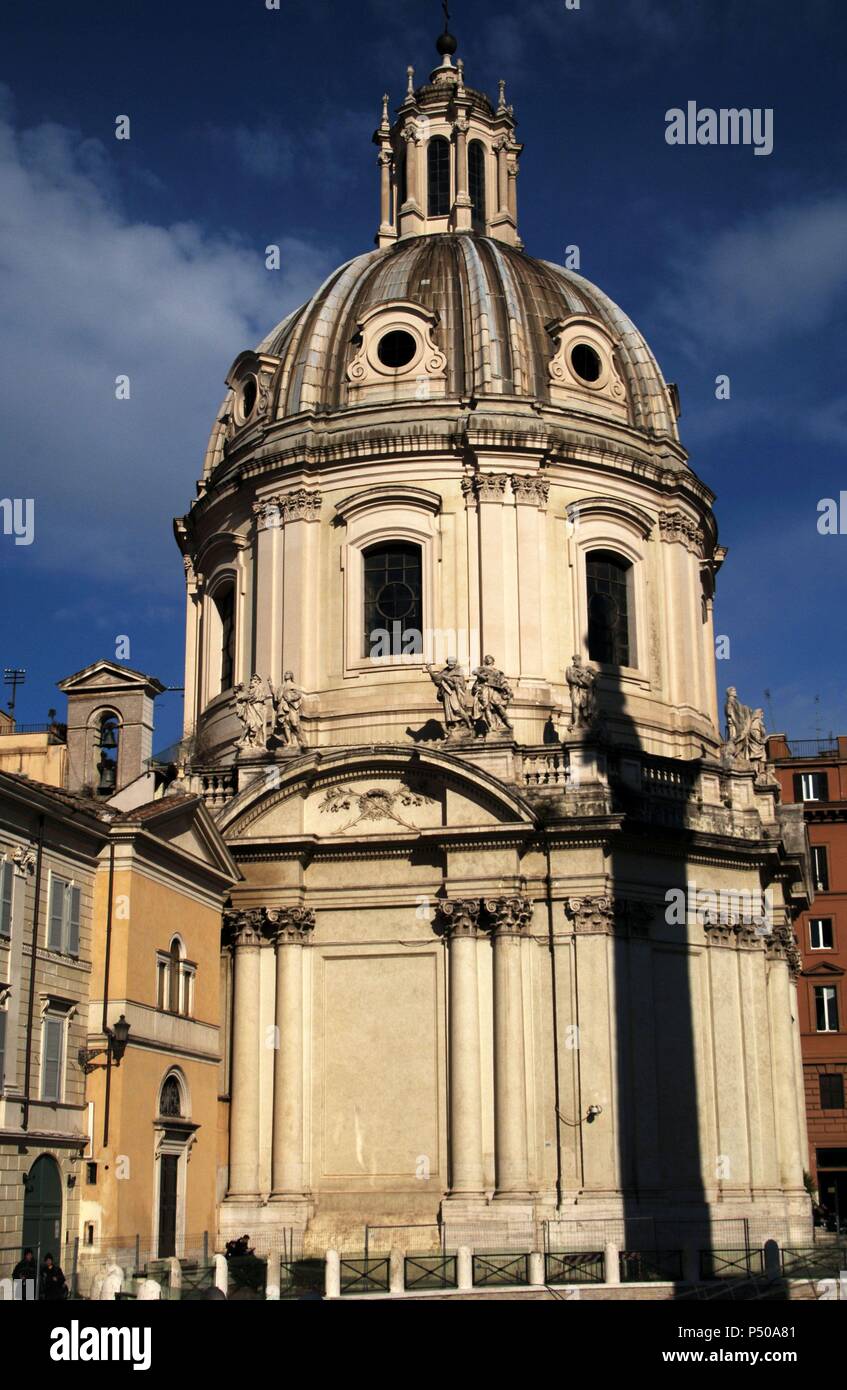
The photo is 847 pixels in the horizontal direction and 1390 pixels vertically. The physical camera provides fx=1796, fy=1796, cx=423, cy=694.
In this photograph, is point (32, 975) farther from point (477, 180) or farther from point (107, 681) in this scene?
point (477, 180)

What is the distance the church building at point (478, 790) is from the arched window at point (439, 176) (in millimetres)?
3708

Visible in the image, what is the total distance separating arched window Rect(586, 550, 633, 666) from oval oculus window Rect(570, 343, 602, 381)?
5123mm

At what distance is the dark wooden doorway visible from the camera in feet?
115

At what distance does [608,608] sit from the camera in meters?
46.3

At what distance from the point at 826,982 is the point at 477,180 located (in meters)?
30.6

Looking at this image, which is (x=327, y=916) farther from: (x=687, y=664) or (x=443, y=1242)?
(x=687, y=664)

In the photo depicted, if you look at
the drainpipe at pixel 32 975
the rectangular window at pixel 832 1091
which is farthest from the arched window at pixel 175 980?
the rectangular window at pixel 832 1091

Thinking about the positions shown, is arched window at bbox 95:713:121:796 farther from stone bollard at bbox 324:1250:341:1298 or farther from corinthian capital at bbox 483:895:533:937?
stone bollard at bbox 324:1250:341:1298

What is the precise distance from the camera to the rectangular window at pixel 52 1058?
31562mm

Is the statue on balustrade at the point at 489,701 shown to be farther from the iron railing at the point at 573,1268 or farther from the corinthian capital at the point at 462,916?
the iron railing at the point at 573,1268

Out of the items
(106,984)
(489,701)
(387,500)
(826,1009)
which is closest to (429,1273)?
(106,984)
